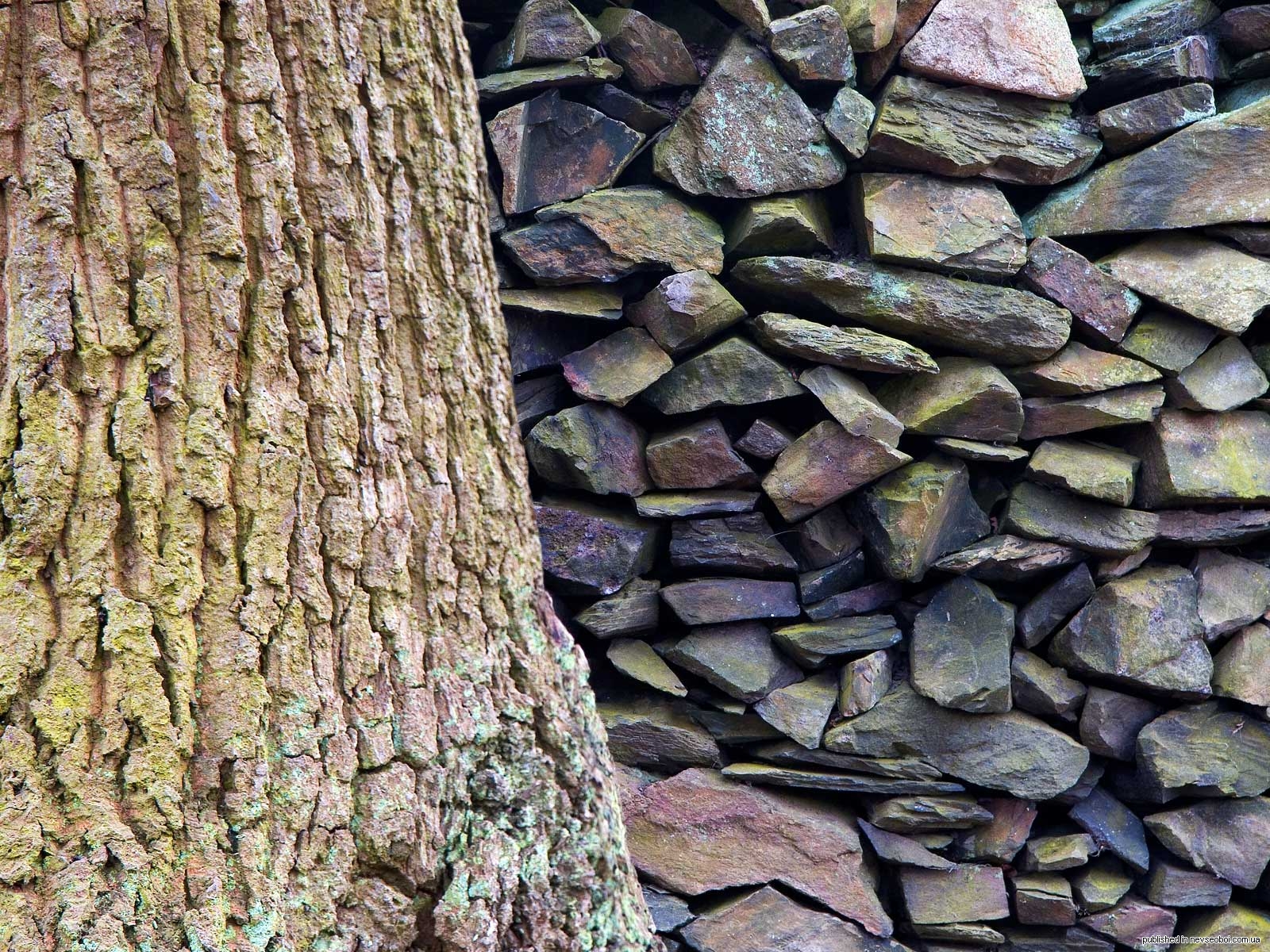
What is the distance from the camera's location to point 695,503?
283cm

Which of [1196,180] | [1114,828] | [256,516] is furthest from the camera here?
[1114,828]

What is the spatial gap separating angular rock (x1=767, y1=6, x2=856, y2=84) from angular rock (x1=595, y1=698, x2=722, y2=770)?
77.0 inches

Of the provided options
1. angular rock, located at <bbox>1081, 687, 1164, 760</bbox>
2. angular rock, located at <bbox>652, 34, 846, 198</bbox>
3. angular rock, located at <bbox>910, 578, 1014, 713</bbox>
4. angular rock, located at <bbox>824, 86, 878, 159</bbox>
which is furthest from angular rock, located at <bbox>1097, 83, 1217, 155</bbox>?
angular rock, located at <bbox>1081, 687, 1164, 760</bbox>

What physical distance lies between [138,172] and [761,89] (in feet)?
7.06

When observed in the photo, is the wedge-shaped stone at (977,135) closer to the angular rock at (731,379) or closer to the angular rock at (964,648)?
the angular rock at (731,379)

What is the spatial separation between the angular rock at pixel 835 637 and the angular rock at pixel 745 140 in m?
Result: 1.30

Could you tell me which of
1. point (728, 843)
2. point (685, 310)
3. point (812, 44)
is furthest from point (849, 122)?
point (728, 843)

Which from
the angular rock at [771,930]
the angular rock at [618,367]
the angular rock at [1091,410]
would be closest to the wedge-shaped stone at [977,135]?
the angular rock at [1091,410]

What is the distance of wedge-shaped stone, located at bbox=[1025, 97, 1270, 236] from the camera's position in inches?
112

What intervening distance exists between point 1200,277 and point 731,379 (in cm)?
143

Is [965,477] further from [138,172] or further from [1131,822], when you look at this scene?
[138,172]

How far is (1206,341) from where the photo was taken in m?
2.91

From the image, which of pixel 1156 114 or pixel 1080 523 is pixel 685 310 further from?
pixel 1156 114

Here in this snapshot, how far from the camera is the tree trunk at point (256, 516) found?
106 cm
